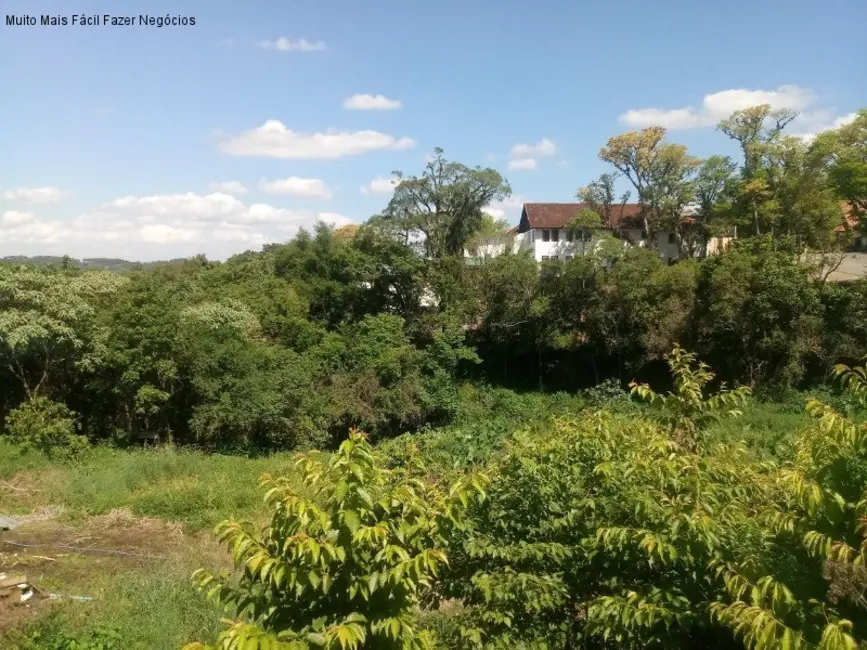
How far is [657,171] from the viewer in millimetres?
36531

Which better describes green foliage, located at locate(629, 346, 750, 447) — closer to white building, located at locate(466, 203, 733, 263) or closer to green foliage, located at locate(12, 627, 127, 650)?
green foliage, located at locate(12, 627, 127, 650)

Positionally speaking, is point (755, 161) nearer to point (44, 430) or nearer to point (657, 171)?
point (657, 171)

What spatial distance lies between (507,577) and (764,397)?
22.0 m

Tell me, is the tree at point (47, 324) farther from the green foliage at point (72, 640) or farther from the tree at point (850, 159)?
the tree at point (850, 159)

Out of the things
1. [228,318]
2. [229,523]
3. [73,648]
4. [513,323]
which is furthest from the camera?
[513,323]

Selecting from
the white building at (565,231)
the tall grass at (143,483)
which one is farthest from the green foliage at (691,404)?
the white building at (565,231)

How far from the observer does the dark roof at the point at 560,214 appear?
40188 mm

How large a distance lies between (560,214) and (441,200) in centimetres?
1224

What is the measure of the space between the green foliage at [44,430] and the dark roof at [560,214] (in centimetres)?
2937

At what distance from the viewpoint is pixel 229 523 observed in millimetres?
3412

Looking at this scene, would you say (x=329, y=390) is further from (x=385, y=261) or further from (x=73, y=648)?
(x=73, y=648)

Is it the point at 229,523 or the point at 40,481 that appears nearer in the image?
the point at 229,523

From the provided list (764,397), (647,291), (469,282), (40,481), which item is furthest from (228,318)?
(764,397)

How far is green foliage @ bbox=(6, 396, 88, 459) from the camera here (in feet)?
58.3
